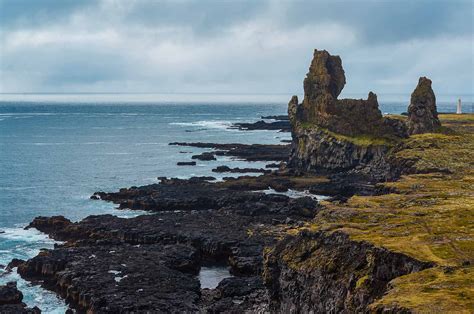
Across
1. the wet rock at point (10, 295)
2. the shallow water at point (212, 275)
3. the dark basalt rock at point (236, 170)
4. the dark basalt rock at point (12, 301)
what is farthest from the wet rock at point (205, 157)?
the wet rock at point (10, 295)

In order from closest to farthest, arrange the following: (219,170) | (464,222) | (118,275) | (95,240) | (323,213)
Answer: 1. (464,222)
2. (323,213)
3. (118,275)
4. (95,240)
5. (219,170)

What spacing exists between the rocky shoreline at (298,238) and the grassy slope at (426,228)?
132 mm

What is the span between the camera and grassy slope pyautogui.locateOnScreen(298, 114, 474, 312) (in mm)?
33562

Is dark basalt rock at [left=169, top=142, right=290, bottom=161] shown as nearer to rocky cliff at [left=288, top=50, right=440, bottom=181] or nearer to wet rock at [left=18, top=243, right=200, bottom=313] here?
rocky cliff at [left=288, top=50, right=440, bottom=181]

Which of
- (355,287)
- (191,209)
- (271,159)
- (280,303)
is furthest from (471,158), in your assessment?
(271,159)

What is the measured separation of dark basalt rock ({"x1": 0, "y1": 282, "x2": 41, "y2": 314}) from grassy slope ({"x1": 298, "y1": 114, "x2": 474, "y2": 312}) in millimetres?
28152

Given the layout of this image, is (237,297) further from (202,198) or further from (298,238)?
(202,198)

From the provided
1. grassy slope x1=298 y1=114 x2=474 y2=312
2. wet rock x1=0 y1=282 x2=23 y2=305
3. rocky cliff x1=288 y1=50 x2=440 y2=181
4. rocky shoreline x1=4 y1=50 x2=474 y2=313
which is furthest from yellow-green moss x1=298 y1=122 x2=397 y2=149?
wet rock x1=0 y1=282 x2=23 y2=305

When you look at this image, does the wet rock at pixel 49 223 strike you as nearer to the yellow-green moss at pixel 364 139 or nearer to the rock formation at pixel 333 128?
the rock formation at pixel 333 128

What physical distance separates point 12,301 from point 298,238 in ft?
98.4

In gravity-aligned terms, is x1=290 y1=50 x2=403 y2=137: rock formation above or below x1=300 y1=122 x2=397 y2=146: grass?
above

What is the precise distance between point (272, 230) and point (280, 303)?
33.8 metres

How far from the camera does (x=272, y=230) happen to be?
86.0 meters

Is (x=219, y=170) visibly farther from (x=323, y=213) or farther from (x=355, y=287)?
(x=355, y=287)
